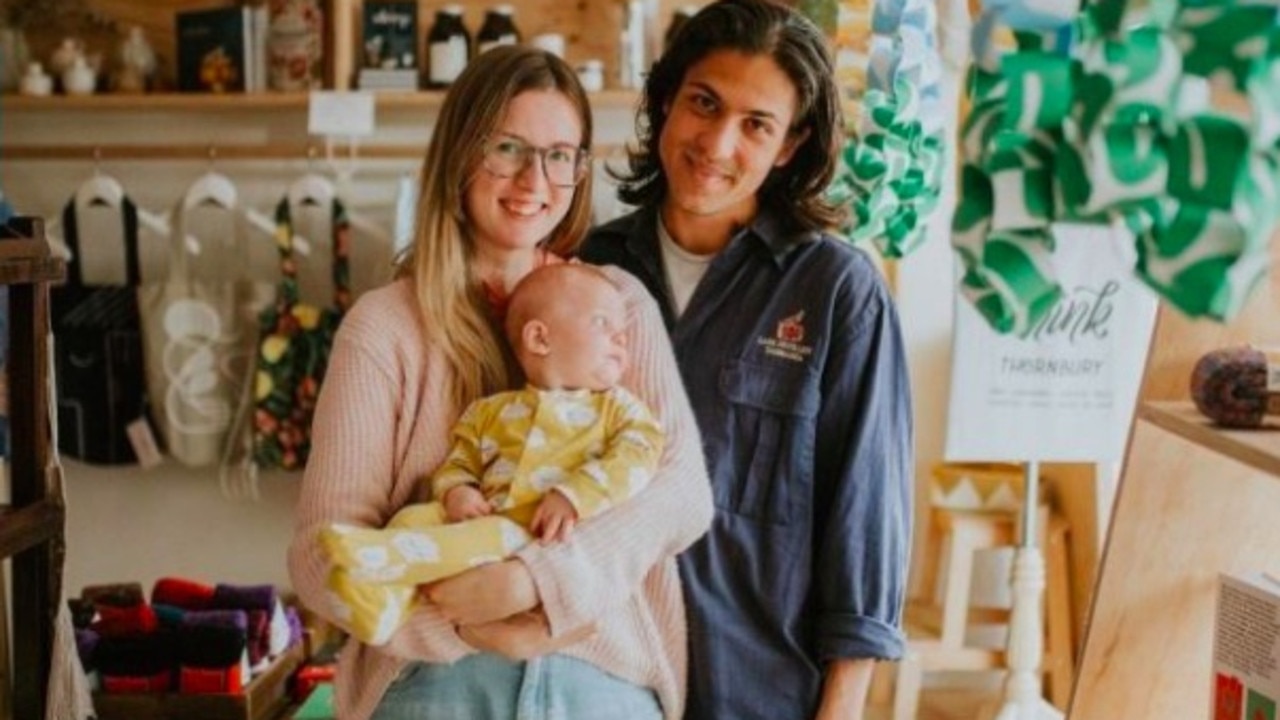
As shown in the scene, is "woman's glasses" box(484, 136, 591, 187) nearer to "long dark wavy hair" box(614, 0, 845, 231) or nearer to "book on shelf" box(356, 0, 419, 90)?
"long dark wavy hair" box(614, 0, 845, 231)

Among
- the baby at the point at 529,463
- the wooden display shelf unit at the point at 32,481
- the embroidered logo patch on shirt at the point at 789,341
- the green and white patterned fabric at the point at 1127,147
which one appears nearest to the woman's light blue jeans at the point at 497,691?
the baby at the point at 529,463

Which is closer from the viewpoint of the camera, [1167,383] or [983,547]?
[1167,383]

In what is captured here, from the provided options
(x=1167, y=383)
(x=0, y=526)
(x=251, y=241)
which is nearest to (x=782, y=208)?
(x=1167, y=383)

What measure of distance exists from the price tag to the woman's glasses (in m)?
1.85

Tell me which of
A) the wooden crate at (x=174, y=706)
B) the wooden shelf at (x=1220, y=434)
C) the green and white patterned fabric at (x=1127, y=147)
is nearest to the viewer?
the green and white patterned fabric at (x=1127, y=147)

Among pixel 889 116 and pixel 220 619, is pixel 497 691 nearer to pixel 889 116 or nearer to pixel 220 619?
pixel 889 116

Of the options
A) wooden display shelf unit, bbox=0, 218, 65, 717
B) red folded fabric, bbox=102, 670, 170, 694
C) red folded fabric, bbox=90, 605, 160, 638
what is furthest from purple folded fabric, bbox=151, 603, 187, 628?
wooden display shelf unit, bbox=0, 218, 65, 717

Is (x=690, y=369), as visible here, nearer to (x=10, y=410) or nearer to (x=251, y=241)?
(x=10, y=410)

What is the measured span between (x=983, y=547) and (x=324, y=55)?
195 centimetres

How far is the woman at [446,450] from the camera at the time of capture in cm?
124

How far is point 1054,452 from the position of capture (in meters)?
2.71

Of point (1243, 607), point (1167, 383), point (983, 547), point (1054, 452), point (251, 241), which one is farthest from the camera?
point (251, 241)

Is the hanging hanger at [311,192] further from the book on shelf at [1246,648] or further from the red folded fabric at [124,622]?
the book on shelf at [1246,648]

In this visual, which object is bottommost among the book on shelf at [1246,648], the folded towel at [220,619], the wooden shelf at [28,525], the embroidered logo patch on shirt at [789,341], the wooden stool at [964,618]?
the wooden stool at [964,618]
